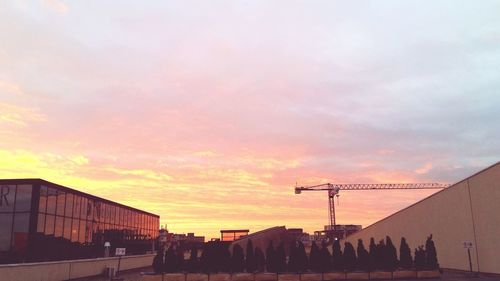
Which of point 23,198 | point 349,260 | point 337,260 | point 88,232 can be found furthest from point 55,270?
point 349,260

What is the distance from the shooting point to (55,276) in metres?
34.1

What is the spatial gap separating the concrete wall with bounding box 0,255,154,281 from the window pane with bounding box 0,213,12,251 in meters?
4.76

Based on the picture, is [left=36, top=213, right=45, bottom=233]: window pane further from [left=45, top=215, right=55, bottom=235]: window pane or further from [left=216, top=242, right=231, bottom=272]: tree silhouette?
[left=216, top=242, right=231, bottom=272]: tree silhouette

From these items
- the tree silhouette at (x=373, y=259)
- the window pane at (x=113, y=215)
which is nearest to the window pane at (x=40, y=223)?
the window pane at (x=113, y=215)

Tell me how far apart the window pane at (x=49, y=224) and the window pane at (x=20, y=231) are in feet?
6.17

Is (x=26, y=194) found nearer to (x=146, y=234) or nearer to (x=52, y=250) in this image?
(x=52, y=250)

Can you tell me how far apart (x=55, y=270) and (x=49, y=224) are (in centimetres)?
542

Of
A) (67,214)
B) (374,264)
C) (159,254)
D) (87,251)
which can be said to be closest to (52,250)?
(67,214)

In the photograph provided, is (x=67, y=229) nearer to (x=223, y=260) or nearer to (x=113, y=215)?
(x=113, y=215)

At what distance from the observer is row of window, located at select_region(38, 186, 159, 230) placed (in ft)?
126

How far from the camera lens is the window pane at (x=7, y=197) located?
36.6m

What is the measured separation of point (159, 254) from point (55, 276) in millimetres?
7463

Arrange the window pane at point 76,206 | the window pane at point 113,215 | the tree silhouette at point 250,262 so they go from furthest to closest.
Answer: the window pane at point 113,215, the window pane at point 76,206, the tree silhouette at point 250,262

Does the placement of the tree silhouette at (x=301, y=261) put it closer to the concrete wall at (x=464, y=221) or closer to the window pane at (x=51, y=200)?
the concrete wall at (x=464, y=221)
